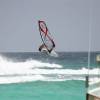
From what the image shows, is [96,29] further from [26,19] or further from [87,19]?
[26,19]

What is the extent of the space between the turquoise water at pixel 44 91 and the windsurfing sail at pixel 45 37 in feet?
2.40

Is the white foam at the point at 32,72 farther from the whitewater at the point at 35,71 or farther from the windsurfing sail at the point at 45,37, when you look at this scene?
the windsurfing sail at the point at 45,37

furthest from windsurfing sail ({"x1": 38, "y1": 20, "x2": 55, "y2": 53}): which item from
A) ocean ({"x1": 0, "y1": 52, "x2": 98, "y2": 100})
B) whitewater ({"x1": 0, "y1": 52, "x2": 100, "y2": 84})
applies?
whitewater ({"x1": 0, "y1": 52, "x2": 100, "y2": 84})

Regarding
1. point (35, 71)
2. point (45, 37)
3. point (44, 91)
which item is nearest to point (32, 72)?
point (35, 71)

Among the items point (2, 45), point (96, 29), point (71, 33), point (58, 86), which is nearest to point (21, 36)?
point (2, 45)

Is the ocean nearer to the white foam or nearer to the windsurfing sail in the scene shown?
the white foam

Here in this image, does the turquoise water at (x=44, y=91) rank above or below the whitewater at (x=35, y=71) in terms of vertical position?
below

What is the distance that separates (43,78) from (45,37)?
133 centimetres

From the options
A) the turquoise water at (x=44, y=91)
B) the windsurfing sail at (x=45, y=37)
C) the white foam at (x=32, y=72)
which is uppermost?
the windsurfing sail at (x=45, y=37)


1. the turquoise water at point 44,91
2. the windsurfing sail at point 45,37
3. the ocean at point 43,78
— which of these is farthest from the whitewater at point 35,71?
the windsurfing sail at point 45,37

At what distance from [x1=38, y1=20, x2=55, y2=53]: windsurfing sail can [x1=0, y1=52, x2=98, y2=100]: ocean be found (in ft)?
2.37

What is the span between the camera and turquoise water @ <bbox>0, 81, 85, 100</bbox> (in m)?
6.40

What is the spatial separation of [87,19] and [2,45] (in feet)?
7.31

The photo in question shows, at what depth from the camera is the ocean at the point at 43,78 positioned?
21.8 feet
